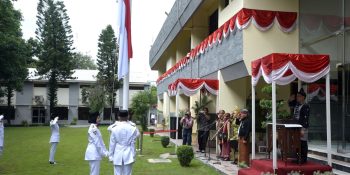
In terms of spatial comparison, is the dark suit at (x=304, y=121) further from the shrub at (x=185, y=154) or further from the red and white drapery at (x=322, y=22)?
the shrub at (x=185, y=154)

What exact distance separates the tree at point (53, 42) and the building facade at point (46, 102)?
3794 mm

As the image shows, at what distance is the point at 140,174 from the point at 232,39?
5.71 m

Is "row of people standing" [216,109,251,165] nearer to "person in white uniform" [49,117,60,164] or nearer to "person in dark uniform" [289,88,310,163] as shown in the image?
"person in dark uniform" [289,88,310,163]

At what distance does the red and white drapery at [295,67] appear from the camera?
934cm

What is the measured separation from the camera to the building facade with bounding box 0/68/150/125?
2142 inches

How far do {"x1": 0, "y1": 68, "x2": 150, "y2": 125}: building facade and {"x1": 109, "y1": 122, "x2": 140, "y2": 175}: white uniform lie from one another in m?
46.1

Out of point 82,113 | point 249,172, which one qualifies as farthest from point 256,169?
point 82,113

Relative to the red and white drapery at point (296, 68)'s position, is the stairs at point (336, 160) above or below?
below

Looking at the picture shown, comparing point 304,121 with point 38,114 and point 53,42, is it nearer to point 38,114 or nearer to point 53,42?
point 53,42

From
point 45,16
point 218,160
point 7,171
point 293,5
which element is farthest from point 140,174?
point 45,16

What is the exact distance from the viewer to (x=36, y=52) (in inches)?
1966

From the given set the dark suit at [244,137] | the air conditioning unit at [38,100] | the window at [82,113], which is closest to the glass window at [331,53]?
the dark suit at [244,137]

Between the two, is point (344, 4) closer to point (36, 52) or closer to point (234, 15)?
point (234, 15)

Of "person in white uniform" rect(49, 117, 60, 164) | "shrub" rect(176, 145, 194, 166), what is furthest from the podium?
"person in white uniform" rect(49, 117, 60, 164)
